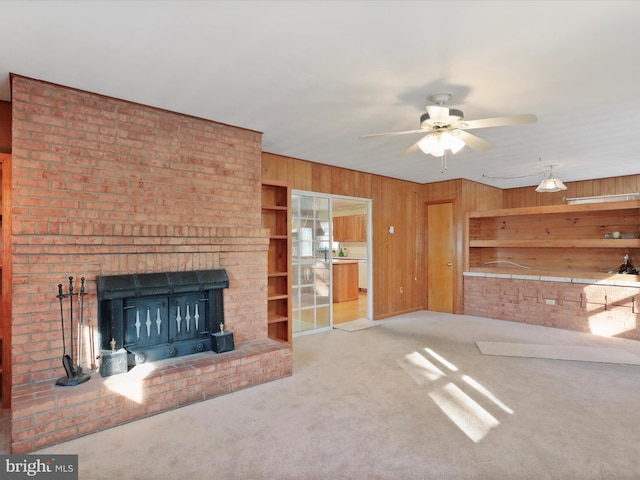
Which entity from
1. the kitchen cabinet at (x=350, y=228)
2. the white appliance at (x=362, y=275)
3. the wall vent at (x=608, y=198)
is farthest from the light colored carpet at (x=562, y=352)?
the white appliance at (x=362, y=275)

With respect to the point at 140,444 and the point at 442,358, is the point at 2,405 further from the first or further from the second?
the point at 442,358

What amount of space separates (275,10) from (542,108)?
258 centimetres

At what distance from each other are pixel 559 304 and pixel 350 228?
4936mm

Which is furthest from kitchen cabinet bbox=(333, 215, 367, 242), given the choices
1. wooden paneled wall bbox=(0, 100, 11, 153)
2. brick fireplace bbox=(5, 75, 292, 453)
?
wooden paneled wall bbox=(0, 100, 11, 153)

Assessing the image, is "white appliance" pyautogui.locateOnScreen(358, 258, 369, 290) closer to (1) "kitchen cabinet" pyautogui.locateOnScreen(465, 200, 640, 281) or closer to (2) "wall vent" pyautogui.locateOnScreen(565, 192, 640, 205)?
(1) "kitchen cabinet" pyautogui.locateOnScreen(465, 200, 640, 281)

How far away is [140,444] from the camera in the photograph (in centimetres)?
238

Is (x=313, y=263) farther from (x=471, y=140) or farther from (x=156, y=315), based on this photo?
(x=471, y=140)

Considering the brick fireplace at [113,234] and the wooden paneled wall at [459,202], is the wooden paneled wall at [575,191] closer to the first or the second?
the wooden paneled wall at [459,202]

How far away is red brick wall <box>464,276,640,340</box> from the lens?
5117 mm

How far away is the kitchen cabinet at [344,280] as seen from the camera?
25.8 ft

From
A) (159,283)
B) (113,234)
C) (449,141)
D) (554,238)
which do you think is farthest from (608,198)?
(113,234)

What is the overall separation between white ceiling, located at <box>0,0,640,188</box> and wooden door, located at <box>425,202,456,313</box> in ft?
10.2

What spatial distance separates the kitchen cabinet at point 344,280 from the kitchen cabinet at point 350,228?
1.26 metres

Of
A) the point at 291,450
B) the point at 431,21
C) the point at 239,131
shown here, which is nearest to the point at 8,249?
the point at 239,131
